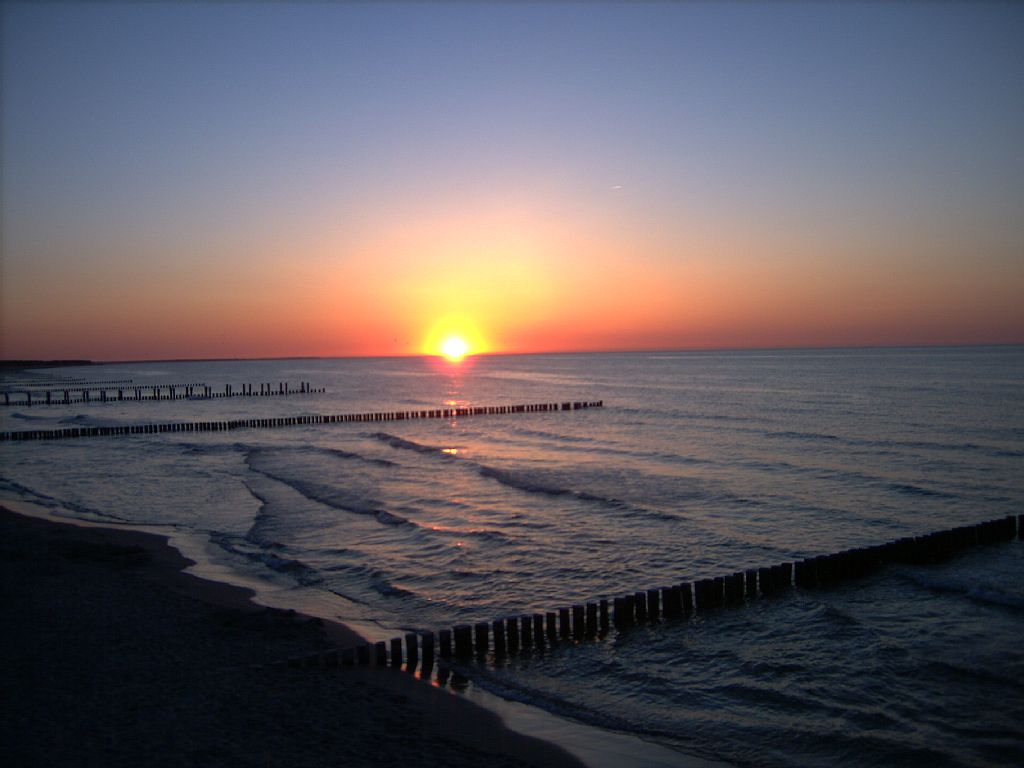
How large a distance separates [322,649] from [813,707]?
707 cm

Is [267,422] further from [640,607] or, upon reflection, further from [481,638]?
[481,638]

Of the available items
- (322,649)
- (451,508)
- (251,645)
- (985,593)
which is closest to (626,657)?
(322,649)

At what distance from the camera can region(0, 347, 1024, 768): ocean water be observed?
9.50 m

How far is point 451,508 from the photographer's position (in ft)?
74.6

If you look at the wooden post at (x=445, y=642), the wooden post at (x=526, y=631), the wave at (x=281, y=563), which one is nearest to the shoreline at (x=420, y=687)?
the wave at (x=281, y=563)

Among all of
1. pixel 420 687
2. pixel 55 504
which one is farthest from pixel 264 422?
pixel 420 687

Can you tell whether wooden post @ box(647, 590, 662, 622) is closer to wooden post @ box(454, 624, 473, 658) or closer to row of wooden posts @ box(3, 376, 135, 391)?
wooden post @ box(454, 624, 473, 658)

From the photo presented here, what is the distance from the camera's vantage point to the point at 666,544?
58.5 feet

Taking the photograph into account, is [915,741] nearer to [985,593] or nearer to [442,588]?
[985,593]

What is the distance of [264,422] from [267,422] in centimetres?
22

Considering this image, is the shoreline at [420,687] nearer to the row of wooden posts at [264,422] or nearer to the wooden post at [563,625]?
the wooden post at [563,625]

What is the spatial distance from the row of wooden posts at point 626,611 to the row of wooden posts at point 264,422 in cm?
4009

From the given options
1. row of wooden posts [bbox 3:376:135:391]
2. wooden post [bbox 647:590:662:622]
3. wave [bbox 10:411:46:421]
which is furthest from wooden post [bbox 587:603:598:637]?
row of wooden posts [bbox 3:376:135:391]

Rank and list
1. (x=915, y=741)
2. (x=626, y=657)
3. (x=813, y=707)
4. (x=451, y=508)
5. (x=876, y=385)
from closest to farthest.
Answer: (x=915, y=741), (x=813, y=707), (x=626, y=657), (x=451, y=508), (x=876, y=385)
